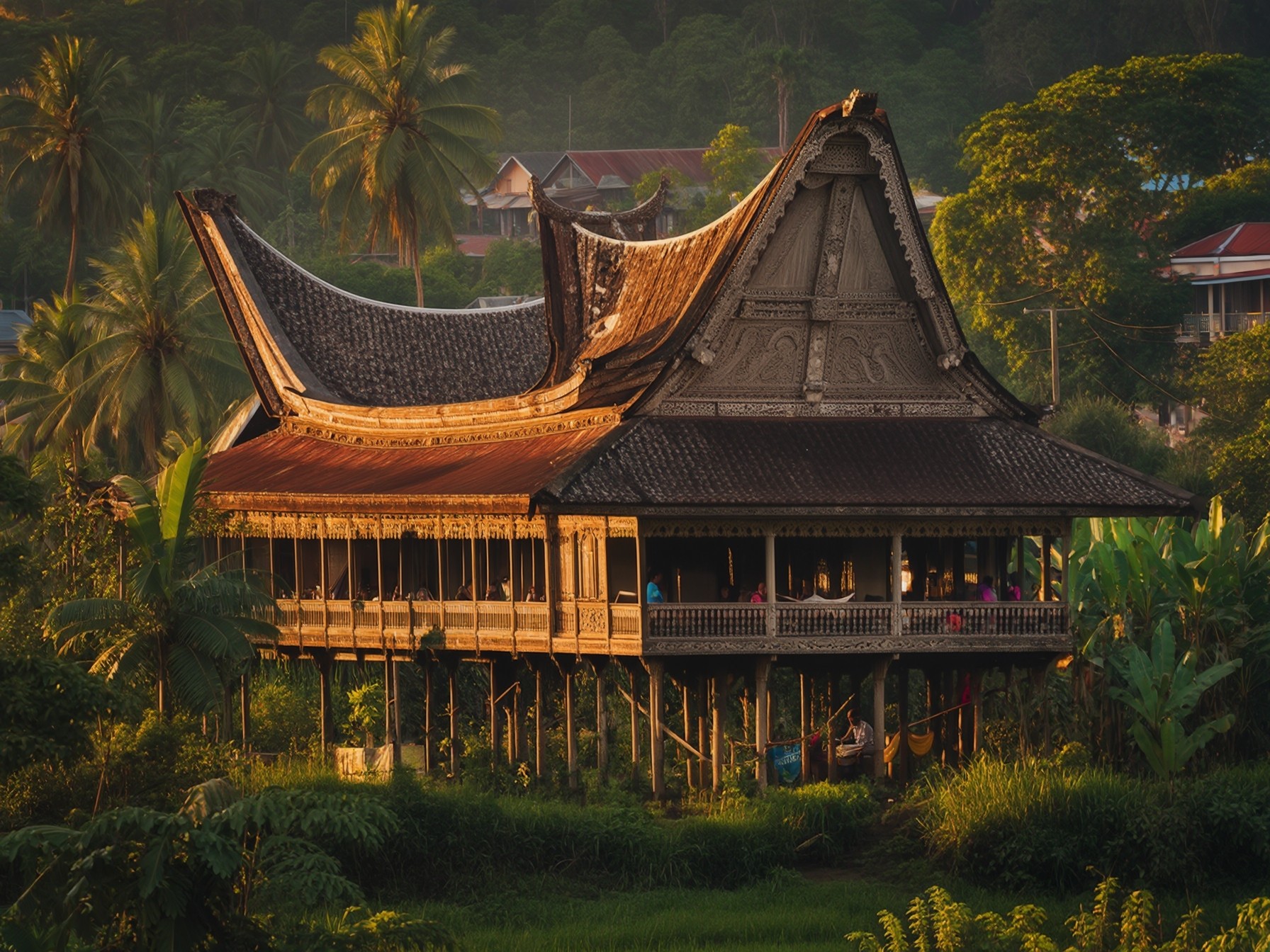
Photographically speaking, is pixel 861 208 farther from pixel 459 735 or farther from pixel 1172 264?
pixel 1172 264

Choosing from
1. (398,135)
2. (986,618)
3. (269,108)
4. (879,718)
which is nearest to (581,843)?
(879,718)

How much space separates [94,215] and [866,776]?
46.5m

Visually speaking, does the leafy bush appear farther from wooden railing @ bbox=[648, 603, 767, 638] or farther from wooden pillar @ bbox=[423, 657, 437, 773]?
wooden pillar @ bbox=[423, 657, 437, 773]

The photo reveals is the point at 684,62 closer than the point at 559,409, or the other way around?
the point at 559,409

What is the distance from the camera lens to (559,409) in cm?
3778

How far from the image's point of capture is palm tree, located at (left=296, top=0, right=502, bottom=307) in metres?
75.5

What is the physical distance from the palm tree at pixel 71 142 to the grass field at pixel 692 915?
153 feet

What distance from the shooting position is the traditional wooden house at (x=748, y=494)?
34.9 m

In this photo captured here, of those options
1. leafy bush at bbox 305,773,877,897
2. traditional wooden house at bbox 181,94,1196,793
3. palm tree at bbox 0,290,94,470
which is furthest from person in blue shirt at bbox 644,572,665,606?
palm tree at bbox 0,290,94,470

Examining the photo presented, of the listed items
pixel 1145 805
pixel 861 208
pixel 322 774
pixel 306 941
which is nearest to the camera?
pixel 306 941

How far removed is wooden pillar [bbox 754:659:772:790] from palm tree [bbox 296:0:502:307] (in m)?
41.3

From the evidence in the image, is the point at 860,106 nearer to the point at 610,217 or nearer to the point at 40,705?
the point at 610,217

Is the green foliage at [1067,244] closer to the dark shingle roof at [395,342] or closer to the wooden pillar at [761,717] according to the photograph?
the dark shingle roof at [395,342]

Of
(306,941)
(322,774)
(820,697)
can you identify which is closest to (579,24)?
(820,697)
